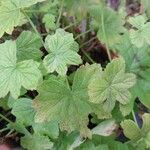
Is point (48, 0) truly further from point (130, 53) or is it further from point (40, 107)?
point (40, 107)

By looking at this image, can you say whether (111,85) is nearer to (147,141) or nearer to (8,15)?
(147,141)

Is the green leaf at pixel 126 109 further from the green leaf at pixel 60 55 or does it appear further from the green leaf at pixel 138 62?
the green leaf at pixel 60 55

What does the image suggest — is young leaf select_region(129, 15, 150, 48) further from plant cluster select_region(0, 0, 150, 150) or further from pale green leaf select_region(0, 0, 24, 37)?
pale green leaf select_region(0, 0, 24, 37)

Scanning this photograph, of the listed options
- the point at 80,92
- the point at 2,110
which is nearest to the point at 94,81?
the point at 80,92

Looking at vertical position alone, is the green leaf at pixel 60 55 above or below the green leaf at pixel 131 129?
above

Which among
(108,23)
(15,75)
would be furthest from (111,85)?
(108,23)

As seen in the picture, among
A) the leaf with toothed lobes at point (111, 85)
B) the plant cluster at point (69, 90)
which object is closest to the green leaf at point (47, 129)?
the plant cluster at point (69, 90)
